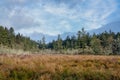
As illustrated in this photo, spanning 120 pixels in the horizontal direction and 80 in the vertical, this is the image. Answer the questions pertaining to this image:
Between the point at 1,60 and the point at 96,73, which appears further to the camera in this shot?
the point at 1,60

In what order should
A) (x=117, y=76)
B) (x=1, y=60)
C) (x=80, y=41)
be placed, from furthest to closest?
(x=80, y=41)
(x=1, y=60)
(x=117, y=76)

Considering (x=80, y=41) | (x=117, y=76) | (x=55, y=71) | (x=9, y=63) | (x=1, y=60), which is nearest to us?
(x=117, y=76)

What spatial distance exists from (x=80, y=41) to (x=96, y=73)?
75.8 metres

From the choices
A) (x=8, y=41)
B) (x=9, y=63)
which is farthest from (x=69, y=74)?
(x=8, y=41)

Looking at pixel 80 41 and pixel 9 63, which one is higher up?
pixel 80 41

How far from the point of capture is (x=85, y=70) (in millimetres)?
15109

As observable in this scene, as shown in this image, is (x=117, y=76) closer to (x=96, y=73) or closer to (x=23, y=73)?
(x=96, y=73)

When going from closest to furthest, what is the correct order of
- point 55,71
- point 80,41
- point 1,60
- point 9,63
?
point 55,71, point 9,63, point 1,60, point 80,41

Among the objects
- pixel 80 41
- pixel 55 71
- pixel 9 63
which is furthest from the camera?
pixel 80 41

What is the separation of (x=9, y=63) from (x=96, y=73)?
5.58 metres

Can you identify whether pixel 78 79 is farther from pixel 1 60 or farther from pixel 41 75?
pixel 1 60

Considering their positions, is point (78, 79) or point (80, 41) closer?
point (78, 79)

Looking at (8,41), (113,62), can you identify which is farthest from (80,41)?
(113,62)

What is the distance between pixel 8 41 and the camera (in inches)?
3757
